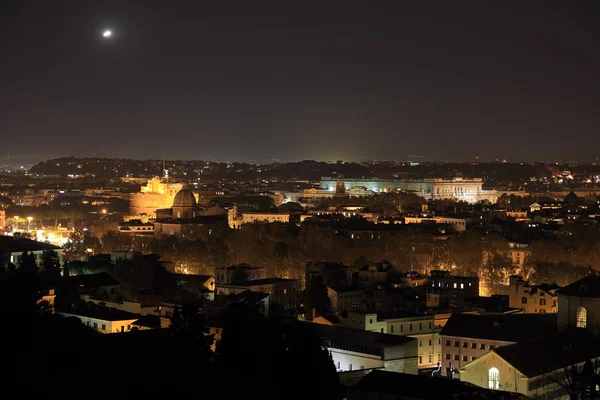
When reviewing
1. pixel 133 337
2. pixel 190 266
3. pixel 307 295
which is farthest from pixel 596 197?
pixel 133 337

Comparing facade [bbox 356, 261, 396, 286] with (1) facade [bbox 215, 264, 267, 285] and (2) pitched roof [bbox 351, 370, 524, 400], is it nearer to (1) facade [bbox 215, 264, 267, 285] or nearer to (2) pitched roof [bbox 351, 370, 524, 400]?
(1) facade [bbox 215, 264, 267, 285]

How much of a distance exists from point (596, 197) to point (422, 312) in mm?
92571

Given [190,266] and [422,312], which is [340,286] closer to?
[422,312]

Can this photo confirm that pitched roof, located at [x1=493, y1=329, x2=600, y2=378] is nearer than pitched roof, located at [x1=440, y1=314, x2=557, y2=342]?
Yes

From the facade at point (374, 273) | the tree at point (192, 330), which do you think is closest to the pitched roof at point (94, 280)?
the facade at point (374, 273)

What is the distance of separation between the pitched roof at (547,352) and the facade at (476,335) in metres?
1.73

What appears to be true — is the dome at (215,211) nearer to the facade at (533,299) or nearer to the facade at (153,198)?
the facade at (153,198)

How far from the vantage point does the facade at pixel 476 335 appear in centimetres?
2788

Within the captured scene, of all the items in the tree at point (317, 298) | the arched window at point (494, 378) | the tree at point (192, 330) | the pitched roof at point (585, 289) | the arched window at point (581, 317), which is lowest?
the arched window at point (494, 378)

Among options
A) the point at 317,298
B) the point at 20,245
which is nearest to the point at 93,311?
the point at 317,298

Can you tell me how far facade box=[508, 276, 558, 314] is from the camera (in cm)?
3572

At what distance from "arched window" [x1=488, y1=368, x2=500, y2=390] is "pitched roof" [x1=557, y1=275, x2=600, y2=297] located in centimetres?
500

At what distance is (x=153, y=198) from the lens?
291 feet

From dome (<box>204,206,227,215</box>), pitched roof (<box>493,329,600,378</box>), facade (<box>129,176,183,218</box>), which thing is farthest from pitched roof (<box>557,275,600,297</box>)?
facade (<box>129,176,183,218</box>)
